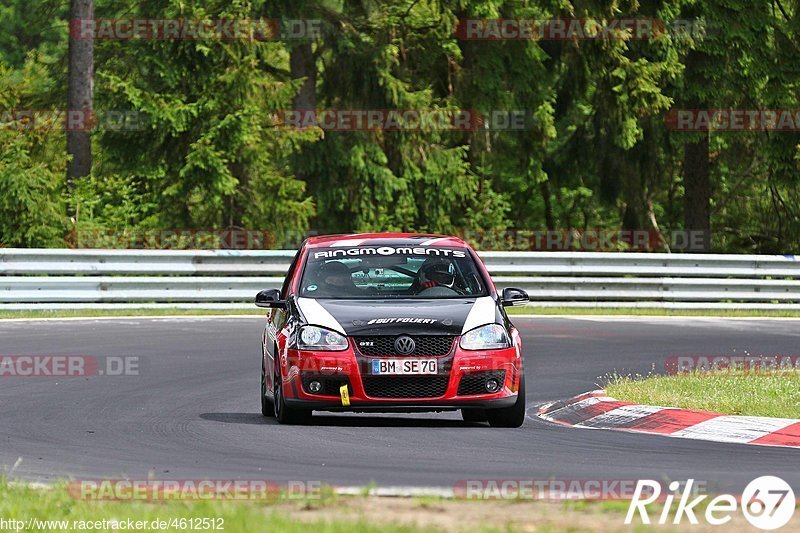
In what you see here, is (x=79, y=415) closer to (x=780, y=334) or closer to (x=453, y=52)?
(x=780, y=334)

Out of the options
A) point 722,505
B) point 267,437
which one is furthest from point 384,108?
point 722,505

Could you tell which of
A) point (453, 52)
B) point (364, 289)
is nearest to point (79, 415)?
point (364, 289)

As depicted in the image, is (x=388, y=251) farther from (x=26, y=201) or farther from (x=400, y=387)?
(x=26, y=201)

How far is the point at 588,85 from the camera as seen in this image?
1483 inches

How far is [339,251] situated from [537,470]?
456 cm

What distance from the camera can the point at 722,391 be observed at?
1401 cm

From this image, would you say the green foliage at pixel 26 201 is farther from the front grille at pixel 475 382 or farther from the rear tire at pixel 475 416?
the front grille at pixel 475 382

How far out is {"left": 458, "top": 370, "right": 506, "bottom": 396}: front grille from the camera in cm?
1176

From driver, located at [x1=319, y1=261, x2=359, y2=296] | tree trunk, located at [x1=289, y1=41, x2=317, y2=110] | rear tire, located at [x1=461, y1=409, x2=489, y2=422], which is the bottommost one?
rear tire, located at [x1=461, y1=409, x2=489, y2=422]
